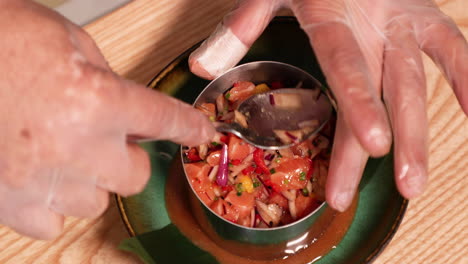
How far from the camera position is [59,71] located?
1.72ft

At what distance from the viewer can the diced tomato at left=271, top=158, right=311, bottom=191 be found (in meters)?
0.85

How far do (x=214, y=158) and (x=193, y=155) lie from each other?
0.17ft

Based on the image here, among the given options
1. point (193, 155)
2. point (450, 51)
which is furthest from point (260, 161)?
point (450, 51)

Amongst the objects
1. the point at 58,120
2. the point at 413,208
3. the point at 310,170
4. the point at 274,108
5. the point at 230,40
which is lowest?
the point at 413,208

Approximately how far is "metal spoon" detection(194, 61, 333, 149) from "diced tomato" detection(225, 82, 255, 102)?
0.02 metres

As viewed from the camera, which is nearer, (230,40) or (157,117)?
(157,117)

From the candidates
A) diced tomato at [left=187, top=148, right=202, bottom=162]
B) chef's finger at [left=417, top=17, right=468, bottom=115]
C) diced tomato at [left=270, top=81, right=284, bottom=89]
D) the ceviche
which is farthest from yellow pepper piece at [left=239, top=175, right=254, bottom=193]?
chef's finger at [left=417, top=17, right=468, bottom=115]

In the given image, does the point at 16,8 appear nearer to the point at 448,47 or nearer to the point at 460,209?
the point at 448,47

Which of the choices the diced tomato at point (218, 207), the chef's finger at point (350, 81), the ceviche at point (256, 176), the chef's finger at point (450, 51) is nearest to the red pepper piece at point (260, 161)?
the ceviche at point (256, 176)

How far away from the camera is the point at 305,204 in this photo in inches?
33.4

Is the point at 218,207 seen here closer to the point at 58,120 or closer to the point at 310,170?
the point at 310,170

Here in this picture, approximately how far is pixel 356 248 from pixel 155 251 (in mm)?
386

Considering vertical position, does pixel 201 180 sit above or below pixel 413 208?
above

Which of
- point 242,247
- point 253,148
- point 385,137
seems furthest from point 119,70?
point 385,137
